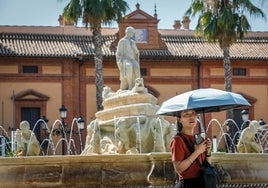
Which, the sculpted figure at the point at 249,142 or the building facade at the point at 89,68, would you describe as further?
the building facade at the point at 89,68

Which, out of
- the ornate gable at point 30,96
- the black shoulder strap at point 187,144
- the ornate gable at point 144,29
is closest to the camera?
the black shoulder strap at point 187,144

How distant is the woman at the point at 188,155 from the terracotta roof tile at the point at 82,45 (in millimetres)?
30553

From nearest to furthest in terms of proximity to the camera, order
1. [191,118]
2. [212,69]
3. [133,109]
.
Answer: [191,118] < [133,109] < [212,69]

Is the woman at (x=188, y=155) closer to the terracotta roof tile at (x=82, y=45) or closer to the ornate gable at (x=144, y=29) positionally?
the terracotta roof tile at (x=82, y=45)

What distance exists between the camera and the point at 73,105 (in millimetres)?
37344

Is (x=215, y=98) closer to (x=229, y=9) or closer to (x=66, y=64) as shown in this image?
(x=229, y=9)

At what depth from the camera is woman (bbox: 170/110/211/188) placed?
6375 millimetres

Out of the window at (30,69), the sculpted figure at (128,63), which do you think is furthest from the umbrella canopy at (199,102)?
the window at (30,69)

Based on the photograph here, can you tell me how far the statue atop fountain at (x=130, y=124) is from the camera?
15.3m

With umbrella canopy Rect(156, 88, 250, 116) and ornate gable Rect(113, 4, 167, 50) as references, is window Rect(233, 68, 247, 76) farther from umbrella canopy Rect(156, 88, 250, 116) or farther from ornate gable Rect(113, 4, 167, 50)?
umbrella canopy Rect(156, 88, 250, 116)

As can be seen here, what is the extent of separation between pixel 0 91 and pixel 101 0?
31.4ft

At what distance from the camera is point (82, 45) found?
38656mm

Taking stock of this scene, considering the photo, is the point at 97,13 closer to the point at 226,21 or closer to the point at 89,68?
the point at 226,21

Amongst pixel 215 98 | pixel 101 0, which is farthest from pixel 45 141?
pixel 215 98
